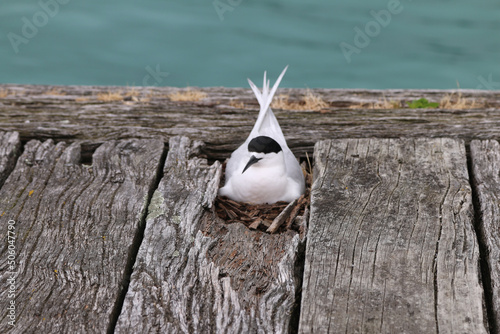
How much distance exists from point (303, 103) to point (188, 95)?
134 centimetres

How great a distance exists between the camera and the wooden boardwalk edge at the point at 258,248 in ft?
9.34

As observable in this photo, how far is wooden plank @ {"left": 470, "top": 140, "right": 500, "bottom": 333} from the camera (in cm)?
295

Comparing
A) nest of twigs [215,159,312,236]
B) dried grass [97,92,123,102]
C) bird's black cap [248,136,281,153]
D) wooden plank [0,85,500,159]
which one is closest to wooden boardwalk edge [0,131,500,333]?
nest of twigs [215,159,312,236]

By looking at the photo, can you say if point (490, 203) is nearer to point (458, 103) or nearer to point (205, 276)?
point (205, 276)

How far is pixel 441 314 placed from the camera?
8.99 ft

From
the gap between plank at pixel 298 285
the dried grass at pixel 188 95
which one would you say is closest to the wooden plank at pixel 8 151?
the dried grass at pixel 188 95

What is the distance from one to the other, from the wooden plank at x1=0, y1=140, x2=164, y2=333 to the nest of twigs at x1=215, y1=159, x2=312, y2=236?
601 mm

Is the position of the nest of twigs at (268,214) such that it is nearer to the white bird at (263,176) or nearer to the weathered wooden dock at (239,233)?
the white bird at (263,176)

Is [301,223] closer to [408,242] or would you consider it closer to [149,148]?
[408,242]

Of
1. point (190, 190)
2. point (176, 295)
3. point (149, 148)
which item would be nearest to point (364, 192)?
point (190, 190)

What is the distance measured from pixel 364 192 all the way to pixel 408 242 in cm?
62

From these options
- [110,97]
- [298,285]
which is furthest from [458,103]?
[110,97]

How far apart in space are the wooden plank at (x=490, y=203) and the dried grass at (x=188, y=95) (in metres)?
3.10

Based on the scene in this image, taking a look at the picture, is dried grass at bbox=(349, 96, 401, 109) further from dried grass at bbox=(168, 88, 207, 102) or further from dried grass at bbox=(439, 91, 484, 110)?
dried grass at bbox=(168, 88, 207, 102)
